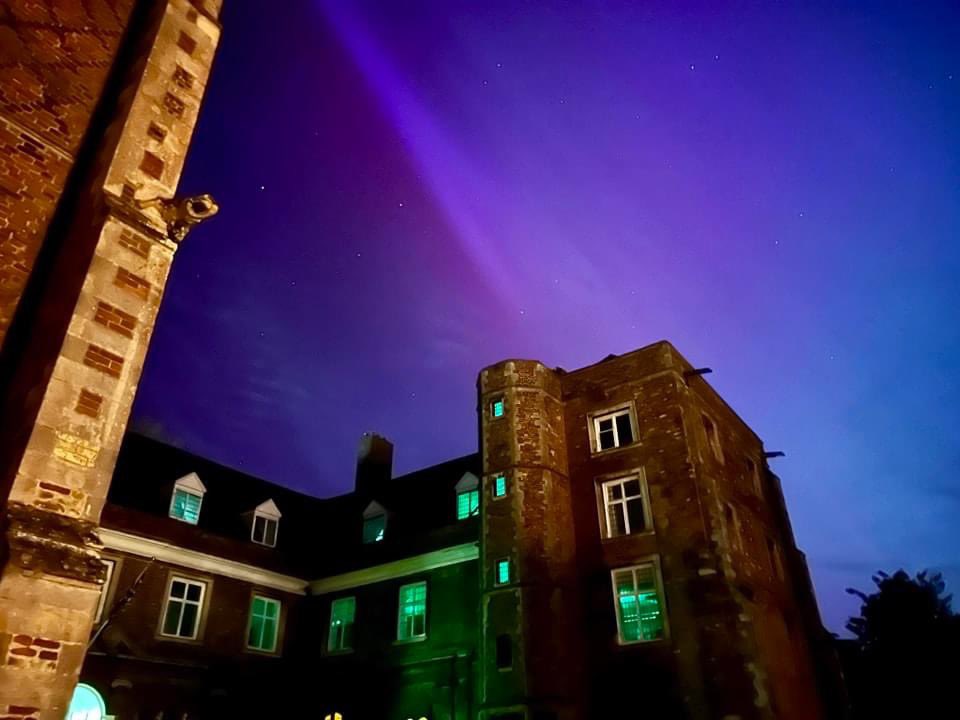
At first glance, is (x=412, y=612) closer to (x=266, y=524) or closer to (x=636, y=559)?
(x=266, y=524)

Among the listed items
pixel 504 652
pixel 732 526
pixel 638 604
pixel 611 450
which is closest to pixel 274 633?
pixel 504 652

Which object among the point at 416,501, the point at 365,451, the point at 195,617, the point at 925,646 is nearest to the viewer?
the point at 195,617

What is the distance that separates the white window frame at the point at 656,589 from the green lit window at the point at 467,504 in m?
5.92

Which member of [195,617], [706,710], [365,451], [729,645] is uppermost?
[365,451]

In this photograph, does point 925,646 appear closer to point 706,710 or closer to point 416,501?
point 706,710

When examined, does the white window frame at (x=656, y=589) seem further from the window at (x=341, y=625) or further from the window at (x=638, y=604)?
the window at (x=341, y=625)

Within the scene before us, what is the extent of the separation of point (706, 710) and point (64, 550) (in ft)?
55.4

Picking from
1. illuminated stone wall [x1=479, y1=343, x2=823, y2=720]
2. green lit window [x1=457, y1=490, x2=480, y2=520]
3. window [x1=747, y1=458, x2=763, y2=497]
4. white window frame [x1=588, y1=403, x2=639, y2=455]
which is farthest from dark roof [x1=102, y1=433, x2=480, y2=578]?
window [x1=747, y1=458, x2=763, y2=497]

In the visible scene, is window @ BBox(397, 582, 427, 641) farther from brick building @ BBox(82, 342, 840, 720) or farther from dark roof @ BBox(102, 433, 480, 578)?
dark roof @ BBox(102, 433, 480, 578)

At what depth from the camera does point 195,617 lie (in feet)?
75.8

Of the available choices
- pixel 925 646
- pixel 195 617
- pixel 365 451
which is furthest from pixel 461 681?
pixel 925 646

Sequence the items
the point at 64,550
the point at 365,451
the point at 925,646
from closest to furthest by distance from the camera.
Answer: the point at 64,550, the point at 365,451, the point at 925,646

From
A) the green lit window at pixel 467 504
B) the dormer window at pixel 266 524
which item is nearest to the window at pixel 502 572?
the green lit window at pixel 467 504

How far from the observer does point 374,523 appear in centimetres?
2761
